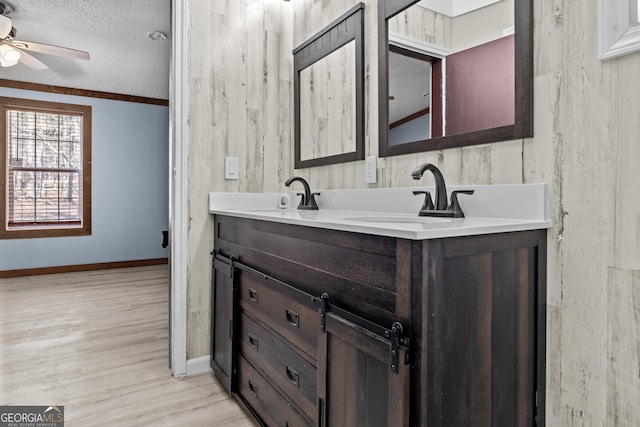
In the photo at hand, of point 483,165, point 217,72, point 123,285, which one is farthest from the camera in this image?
point 123,285

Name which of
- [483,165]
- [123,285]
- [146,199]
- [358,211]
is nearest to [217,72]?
[358,211]

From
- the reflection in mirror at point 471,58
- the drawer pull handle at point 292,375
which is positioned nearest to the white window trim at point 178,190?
the drawer pull handle at point 292,375

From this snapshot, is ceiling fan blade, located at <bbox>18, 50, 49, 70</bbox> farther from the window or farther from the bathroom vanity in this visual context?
the bathroom vanity

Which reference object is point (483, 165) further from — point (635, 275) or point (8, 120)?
point (8, 120)

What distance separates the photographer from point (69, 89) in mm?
4875

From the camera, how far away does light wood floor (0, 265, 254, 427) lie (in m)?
1.75

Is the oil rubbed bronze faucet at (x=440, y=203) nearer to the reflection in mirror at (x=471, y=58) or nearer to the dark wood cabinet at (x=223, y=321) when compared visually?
the reflection in mirror at (x=471, y=58)

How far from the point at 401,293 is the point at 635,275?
24.0 inches

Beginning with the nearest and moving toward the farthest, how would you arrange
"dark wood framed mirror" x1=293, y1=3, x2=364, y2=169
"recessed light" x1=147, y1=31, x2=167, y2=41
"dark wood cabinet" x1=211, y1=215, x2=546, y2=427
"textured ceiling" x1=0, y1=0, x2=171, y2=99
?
"dark wood cabinet" x1=211, y1=215, x2=546, y2=427, "dark wood framed mirror" x1=293, y1=3, x2=364, y2=169, "textured ceiling" x1=0, y1=0, x2=171, y2=99, "recessed light" x1=147, y1=31, x2=167, y2=41

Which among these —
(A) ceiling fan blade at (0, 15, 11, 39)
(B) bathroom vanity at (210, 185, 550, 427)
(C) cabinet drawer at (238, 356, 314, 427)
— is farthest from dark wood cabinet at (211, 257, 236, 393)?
(A) ceiling fan blade at (0, 15, 11, 39)

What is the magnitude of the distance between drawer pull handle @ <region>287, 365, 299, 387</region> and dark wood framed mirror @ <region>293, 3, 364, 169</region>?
1.04 meters

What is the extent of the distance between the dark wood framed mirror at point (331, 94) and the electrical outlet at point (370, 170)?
0.08 metres

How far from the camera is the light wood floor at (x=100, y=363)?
69.0 inches

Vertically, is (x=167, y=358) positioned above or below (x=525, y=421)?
below
